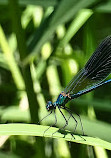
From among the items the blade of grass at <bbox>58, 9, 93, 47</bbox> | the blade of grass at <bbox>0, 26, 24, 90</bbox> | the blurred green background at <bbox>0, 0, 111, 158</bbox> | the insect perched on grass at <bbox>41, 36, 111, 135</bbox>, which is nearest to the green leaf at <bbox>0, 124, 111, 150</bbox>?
the blurred green background at <bbox>0, 0, 111, 158</bbox>

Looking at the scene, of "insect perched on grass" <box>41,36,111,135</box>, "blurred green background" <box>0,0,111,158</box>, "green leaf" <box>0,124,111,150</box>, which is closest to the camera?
"green leaf" <box>0,124,111,150</box>

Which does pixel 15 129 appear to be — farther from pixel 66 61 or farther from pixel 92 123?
pixel 66 61

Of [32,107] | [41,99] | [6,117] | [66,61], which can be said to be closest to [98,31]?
[66,61]

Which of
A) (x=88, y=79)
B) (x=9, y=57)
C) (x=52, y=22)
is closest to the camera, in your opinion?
(x=52, y=22)

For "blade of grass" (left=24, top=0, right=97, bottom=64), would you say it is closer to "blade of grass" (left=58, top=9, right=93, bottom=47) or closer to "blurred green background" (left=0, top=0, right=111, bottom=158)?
"blurred green background" (left=0, top=0, right=111, bottom=158)

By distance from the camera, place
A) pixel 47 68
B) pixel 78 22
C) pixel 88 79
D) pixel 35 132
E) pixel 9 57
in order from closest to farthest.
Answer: pixel 35 132 < pixel 88 79 < pixel 9 57 < pixel 78 22 < pixel 47 68

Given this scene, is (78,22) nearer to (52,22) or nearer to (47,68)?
(47,68)

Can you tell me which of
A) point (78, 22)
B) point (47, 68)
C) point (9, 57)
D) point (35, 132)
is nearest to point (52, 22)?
point (35, 132)

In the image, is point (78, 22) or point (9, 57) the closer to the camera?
point (9, 57)

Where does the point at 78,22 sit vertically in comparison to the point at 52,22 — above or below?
above
